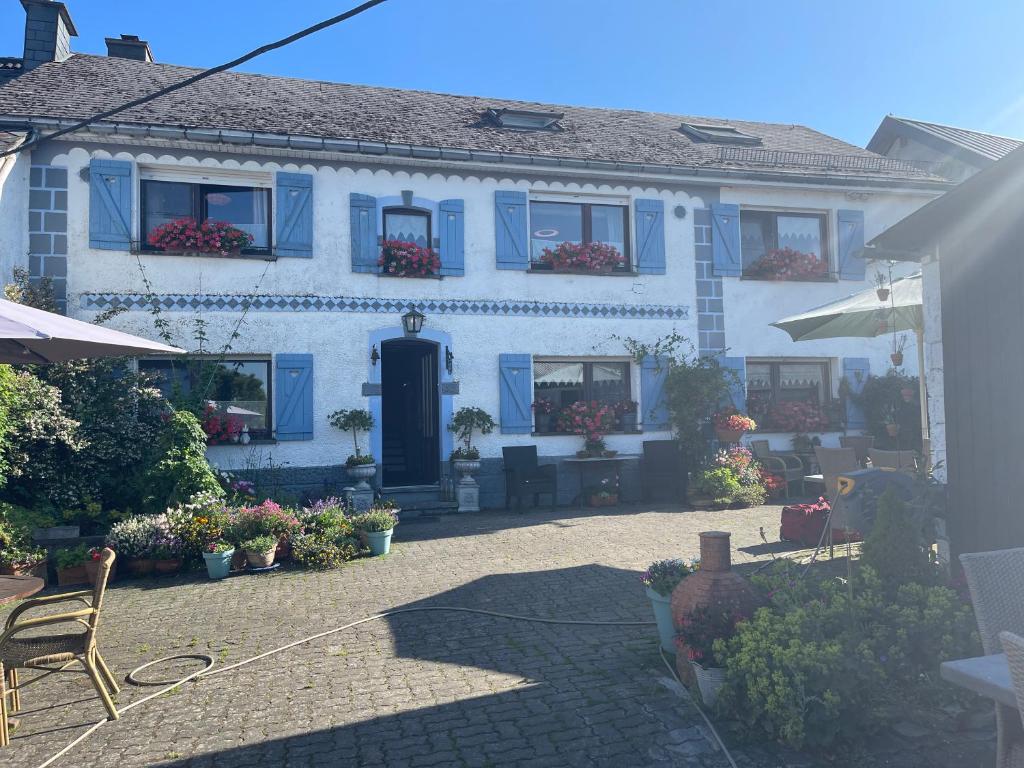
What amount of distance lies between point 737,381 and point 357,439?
617cm

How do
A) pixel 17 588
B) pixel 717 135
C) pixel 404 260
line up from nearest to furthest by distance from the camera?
1. pixel 17 588
2. pixel 404 260
3. pixel 717 135

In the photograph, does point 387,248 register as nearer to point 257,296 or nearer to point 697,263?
point 257,296


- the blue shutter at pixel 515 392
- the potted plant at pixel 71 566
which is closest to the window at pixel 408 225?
the blue shutter at pixel 515 392

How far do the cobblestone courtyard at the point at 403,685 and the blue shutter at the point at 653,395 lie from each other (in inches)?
189

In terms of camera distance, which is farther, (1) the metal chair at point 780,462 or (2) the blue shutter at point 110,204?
(1) the metal chair at point 780,462

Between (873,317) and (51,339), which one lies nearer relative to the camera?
(51,339)

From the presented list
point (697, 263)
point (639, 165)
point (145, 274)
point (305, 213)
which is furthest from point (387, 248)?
point (697, 263)

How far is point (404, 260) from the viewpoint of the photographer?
10.5 metres

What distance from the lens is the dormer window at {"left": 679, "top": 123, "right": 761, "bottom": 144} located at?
13.8m

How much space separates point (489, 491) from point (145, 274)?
18.6ft

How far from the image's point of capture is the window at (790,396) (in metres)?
11.9

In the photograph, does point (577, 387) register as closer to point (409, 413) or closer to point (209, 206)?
point (409, 413)

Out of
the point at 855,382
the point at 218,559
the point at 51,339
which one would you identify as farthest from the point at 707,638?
the point at 855,382

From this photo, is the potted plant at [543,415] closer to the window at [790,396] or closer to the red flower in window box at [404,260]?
the red flower in window box at [404,260]
